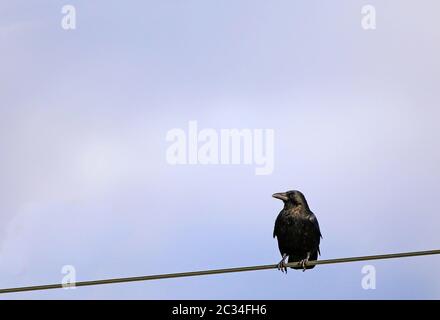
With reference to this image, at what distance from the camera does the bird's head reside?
641 inches

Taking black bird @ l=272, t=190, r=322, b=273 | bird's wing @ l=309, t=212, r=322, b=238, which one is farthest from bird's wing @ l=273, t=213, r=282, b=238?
bird's wing @ l=309, t=212, r=322, b=238

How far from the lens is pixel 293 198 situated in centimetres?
1630

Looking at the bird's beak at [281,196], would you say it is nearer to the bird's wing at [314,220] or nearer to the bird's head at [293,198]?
the bird's head at [293,198]

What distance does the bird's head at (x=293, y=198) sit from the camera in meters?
16.3

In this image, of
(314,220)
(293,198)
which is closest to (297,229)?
(314,220)

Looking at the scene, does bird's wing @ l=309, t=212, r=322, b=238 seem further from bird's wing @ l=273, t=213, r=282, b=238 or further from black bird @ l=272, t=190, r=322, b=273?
bird's wing @ l=273, t=213, r=282, b=238

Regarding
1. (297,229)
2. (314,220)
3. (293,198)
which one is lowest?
(297,229)

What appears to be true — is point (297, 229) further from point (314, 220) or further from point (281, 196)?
point (281, 196)

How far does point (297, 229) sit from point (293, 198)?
51 centimetres
